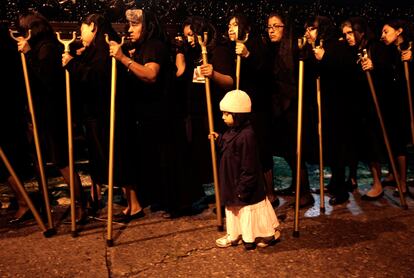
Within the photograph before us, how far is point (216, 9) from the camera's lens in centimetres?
822

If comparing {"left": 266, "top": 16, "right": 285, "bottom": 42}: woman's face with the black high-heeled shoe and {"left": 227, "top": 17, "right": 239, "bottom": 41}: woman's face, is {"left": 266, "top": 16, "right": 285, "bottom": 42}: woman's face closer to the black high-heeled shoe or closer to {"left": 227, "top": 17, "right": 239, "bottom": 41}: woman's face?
{"left": 227, "top": 17, "right": 239, "bottom": 41}: woman's face

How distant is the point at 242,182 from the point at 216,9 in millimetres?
4909

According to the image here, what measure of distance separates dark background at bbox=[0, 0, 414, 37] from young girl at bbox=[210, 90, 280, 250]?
283 centimetres

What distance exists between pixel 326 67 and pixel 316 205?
169 centimetres

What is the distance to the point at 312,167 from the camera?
8.02 metres

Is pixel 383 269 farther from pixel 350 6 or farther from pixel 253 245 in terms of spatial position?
pixel 350 6

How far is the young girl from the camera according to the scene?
4148 millimetres

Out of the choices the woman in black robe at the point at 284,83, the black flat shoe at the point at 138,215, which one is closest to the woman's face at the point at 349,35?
the woman in black robe at the point at 284,83

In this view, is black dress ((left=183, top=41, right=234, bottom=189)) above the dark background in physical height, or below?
below

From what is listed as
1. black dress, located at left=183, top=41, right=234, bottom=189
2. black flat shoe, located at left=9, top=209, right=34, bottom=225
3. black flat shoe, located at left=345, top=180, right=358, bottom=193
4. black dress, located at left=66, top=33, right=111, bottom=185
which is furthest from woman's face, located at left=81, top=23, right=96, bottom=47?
black flat shoe, located at left=345, top=180, right=358, bottom=193

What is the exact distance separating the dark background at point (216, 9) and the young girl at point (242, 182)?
2834 mm

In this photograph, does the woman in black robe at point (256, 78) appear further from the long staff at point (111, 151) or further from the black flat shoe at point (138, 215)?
the black flat shoe at point (138, 215)

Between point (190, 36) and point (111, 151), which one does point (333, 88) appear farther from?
point (111, 151)

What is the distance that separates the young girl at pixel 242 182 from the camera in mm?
4148
